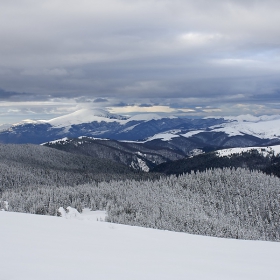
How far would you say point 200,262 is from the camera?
19.4 metres

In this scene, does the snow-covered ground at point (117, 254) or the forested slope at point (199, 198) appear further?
the forested slope at point (199, 198)

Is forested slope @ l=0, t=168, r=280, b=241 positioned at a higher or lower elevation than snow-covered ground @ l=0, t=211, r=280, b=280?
lower

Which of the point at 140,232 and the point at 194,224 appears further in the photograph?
the point at 194,224

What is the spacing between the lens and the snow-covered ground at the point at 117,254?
15086 mm

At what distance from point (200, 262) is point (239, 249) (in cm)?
737

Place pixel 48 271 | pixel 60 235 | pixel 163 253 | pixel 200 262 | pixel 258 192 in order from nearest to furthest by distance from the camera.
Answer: pixel 48 271 → pixel 200 262 → pixel 163 253 → pixel 60 235 → pixel 258 192

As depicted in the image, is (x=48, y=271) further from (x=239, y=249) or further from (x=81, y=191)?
(x=81, y=191)

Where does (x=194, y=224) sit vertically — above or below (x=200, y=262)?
below

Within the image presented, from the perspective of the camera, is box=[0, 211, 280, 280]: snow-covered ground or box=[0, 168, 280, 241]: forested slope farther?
box=[0, 168, 280, 241]: forested slope

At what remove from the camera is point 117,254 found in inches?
770

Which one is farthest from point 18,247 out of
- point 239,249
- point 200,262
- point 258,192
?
point 258,192

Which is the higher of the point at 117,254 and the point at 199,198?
the point at 117,254

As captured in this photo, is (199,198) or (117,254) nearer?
(117,254)

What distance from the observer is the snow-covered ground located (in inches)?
594
